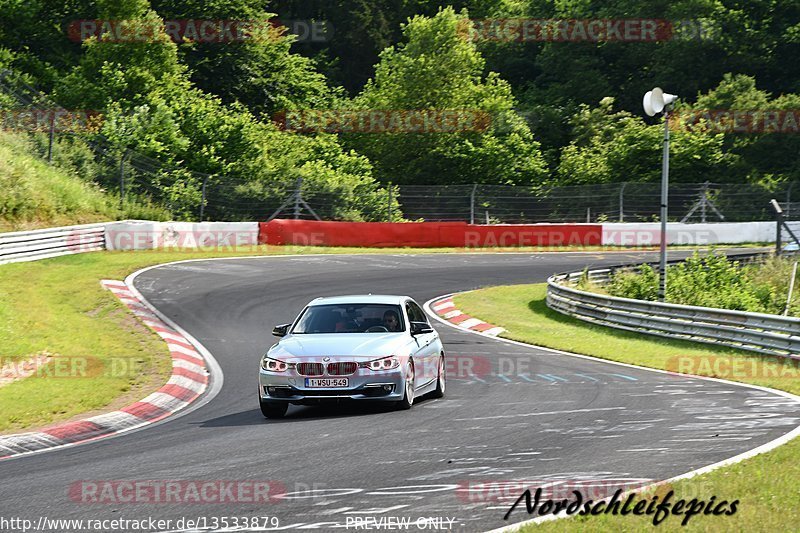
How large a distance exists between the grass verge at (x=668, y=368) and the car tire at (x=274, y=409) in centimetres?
564

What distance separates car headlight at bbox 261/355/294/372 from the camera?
1249 centimetres

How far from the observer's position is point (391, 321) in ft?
44.7

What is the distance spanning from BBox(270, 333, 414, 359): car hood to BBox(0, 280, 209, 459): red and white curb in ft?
6.12

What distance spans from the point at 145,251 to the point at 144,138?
42.7ft

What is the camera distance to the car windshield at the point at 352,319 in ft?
44.4

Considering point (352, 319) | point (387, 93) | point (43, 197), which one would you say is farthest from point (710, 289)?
point (387, 93)

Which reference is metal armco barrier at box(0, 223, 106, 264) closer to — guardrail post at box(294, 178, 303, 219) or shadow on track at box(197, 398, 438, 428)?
guardrail post at box(294, 178, 303, 219)

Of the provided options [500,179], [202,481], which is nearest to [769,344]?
[202,481]

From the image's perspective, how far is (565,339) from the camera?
2195 cm

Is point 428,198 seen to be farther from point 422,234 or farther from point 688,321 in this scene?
point 688,321

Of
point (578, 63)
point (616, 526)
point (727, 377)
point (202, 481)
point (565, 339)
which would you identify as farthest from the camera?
point (578, 63)

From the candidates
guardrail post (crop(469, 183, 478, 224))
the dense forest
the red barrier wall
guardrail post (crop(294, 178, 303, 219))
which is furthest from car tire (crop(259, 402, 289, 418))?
guardrail post (crop(469, 183, 478, 224))

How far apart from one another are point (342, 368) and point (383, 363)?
476 mm

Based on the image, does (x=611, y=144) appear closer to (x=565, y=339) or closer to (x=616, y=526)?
(x=565, y=339)
